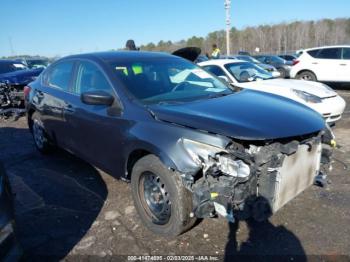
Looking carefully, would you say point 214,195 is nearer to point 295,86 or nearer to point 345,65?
point 295,86

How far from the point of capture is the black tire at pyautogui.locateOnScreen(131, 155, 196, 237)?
2.94 metres

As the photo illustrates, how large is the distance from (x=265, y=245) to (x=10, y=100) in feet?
29.4

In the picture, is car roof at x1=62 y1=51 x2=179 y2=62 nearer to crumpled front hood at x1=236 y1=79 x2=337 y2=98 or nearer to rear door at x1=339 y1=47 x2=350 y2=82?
crumpled front hood at x1=236 y1=79 x2=337 y2=98

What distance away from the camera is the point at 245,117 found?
2957mm

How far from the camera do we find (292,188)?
9.91 feet

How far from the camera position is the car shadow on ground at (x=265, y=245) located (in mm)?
2900

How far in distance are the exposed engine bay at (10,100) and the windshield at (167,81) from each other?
21.8ft

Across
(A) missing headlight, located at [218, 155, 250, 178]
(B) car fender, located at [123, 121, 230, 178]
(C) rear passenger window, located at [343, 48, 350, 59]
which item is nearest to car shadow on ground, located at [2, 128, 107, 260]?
(B) car fender, located at [123, 121, 230, 178]

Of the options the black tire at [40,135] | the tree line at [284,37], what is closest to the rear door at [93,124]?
the black tire at [40,135]

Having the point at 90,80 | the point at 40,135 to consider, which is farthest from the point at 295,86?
the point at 40,135

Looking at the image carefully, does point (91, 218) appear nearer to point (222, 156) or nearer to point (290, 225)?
point (222, 156)

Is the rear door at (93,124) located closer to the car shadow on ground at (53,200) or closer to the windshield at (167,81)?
the windshield at (167,81)

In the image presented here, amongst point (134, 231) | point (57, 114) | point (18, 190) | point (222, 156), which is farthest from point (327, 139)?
point (18, 190)

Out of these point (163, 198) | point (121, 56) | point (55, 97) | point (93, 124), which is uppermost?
point (121, 56)
